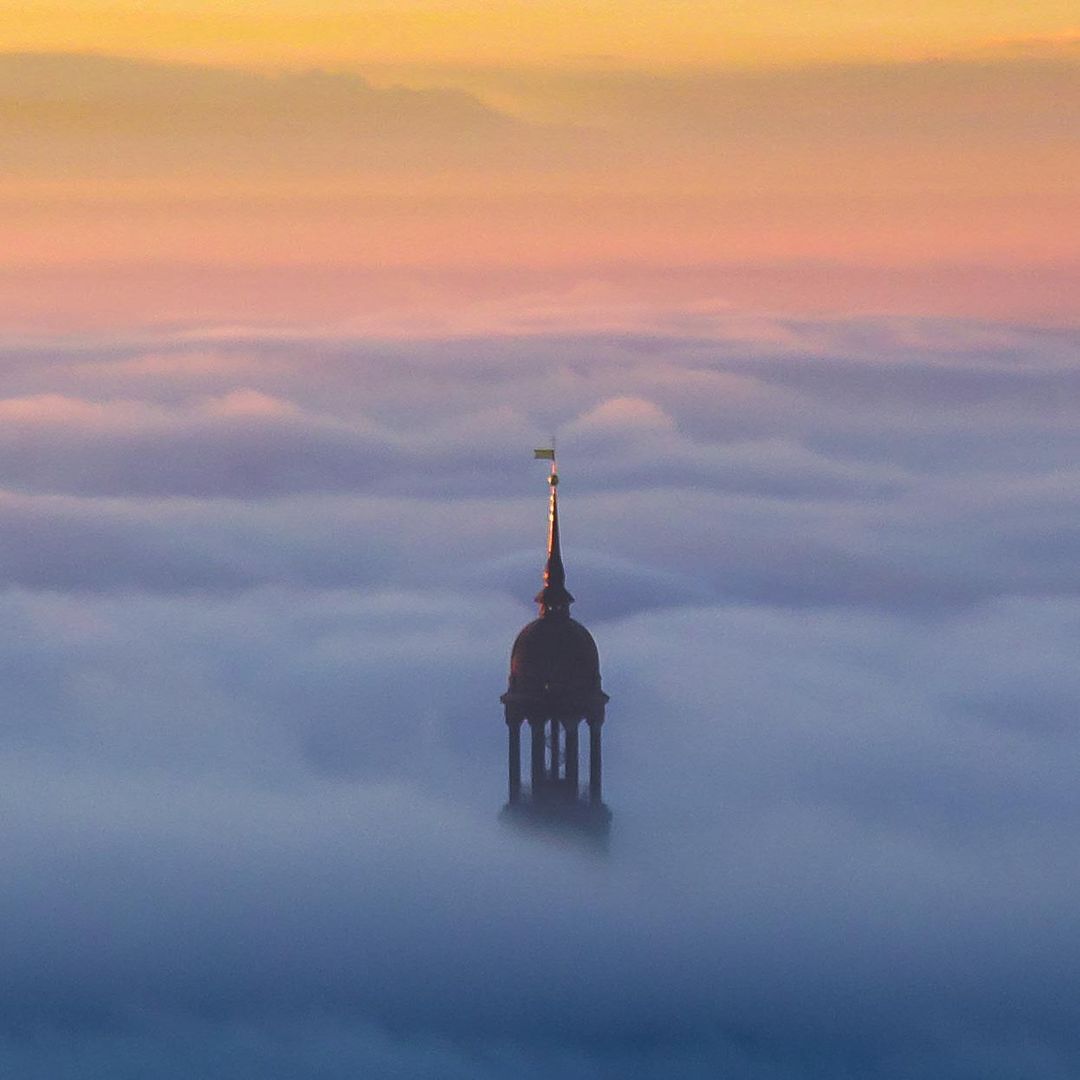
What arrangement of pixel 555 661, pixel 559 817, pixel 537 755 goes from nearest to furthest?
pixel 555 661, pixel 537 755, pixel 559 817

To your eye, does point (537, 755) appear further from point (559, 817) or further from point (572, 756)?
Result: point (559, 817)

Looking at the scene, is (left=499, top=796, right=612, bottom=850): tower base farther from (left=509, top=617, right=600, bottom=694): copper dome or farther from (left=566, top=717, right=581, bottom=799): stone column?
(left=509, top=617, right=600, bottom=694): copper dome
